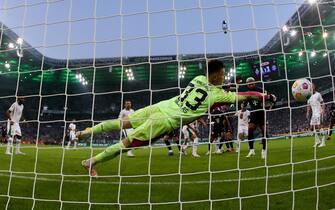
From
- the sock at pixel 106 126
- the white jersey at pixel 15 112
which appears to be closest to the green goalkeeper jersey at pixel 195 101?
the sock at pixel 106 126

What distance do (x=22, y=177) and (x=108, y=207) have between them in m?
2.99

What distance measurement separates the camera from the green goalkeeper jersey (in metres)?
4.89

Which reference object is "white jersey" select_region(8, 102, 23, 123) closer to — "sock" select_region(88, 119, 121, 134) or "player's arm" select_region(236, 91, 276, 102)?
"sock" select_region(88, 119, 121, 134)

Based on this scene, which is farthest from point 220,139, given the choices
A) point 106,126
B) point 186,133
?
point 106,126

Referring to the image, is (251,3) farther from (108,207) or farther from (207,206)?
(108,207)

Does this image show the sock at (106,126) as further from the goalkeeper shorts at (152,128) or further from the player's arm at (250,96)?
the player's arm at (250,96)

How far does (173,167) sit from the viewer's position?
832cm

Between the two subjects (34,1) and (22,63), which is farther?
(22,63)

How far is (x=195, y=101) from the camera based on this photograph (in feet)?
16.1

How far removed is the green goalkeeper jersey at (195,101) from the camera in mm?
4895

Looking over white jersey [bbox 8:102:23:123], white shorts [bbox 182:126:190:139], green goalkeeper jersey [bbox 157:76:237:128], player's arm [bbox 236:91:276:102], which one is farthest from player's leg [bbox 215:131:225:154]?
green goalkeeper jersey [bbox 157:76:237:128]

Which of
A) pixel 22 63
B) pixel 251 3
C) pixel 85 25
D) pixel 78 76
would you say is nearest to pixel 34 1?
pixel 85 25

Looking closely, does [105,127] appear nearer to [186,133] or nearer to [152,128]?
[152,128]

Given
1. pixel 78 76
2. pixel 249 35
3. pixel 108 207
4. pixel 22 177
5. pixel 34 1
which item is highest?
pixel 78 76
